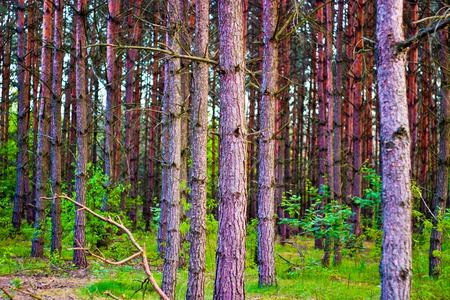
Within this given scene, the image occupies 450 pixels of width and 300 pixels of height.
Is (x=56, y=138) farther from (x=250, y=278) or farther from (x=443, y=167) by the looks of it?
(x=443, y=167)

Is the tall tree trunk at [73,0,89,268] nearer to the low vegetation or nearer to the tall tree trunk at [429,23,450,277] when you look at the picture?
the low vegetation

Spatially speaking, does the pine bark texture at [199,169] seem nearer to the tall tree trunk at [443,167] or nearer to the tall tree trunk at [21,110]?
the tall tree trunk at [443,167]

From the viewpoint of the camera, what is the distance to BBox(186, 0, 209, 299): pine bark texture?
6.64 metres

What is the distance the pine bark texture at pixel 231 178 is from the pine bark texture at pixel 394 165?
1.61m

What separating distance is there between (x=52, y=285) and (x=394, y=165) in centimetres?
692

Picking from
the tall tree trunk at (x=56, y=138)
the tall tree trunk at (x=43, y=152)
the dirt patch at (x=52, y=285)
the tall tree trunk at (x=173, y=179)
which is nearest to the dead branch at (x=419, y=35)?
the tall tree trunk at (x=173, y=179)

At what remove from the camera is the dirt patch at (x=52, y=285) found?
7156 millimetres

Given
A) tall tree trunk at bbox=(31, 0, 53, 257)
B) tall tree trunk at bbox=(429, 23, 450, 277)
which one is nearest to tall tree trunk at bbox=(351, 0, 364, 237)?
tall tree trunk at bbox=(429, 23, 450, 277)

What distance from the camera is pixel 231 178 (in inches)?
194

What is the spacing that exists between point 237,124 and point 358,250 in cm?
728

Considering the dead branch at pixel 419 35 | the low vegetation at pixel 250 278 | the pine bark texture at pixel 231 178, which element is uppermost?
the dead branch at pixel 419 35

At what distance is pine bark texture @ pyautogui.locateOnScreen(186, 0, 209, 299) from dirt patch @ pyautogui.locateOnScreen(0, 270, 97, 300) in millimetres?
2188

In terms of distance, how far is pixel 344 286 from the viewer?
8.67 meters

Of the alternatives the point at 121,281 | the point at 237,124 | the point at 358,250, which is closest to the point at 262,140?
the point at 237,124
